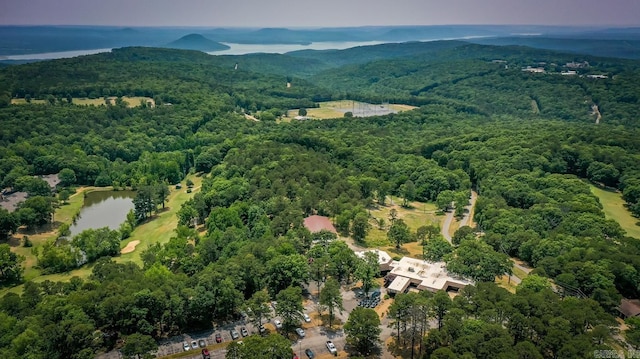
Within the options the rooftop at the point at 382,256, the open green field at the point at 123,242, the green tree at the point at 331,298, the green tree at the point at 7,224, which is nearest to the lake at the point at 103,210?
the open green field at the point at 123,242

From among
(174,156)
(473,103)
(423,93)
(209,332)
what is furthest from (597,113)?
(209,332)

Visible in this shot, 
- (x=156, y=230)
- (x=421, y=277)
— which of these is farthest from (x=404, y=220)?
(x=156, y=230)

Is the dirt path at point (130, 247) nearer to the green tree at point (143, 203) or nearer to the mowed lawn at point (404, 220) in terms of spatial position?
the green tree at point (143, 203)

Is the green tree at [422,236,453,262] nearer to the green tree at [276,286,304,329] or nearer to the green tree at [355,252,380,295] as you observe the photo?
the green tree at [355,252,380,295]

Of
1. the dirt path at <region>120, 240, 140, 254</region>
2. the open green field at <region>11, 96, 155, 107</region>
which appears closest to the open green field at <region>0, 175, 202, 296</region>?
the dirt path at <region>120, 240, 140, 254</region>

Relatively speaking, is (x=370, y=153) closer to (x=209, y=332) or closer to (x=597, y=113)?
(x=209, y=332)

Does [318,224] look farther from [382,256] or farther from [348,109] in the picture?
[348,109]
